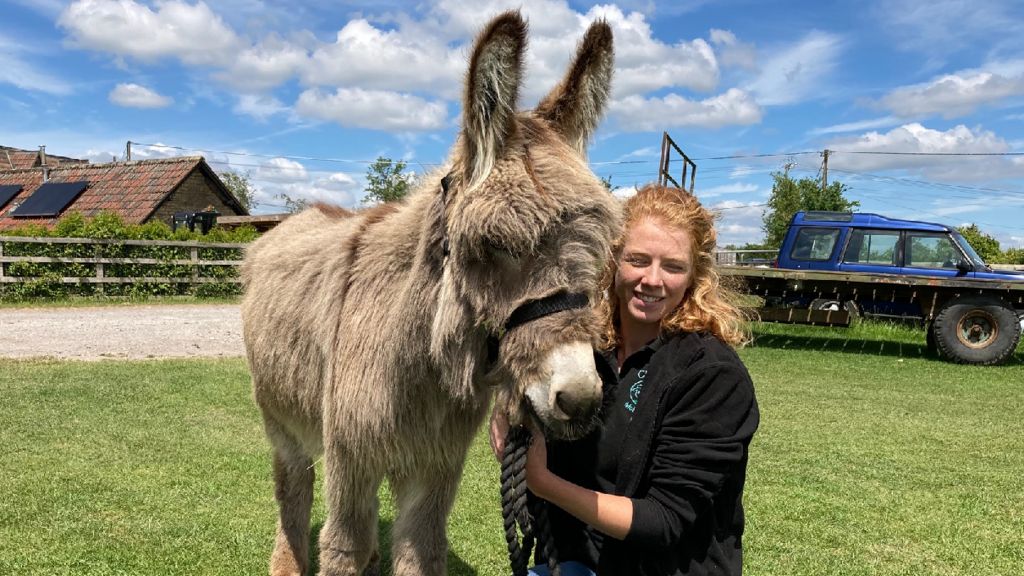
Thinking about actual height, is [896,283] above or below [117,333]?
above

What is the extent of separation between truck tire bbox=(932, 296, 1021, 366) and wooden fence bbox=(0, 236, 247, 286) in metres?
14.6

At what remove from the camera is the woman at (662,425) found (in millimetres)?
2131

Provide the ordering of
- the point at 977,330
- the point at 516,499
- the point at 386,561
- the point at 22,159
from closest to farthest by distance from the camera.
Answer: the point at 516,499
the point at 386,561
the point at 977,330
the point at 22,159

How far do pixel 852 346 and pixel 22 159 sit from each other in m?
42.9

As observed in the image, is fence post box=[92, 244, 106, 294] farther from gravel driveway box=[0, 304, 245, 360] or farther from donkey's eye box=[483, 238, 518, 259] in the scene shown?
donkey's eye box=[483, 238, 518, 259]

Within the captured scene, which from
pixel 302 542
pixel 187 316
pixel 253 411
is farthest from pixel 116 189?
pixel 302 542

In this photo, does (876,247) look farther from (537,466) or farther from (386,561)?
(537,466)

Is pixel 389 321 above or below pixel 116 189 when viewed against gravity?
below

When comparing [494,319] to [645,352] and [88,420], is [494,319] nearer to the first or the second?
[645,352]

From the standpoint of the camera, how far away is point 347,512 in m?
2.94

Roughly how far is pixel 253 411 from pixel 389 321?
5644 millimetres

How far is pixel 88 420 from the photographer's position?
671 cm

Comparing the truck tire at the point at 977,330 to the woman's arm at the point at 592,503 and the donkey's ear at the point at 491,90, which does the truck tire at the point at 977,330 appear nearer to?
the woman's arm at the point at 592,503

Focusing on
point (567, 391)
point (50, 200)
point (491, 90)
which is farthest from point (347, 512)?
point (50, 200)
